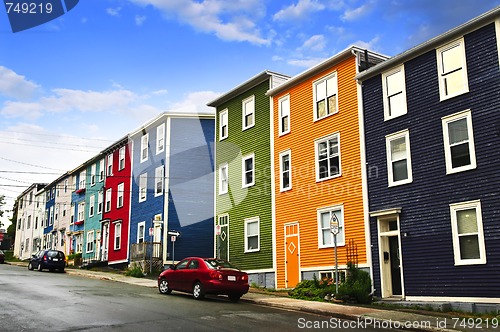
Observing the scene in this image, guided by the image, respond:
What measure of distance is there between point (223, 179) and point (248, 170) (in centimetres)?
241

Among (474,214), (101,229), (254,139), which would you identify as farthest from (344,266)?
(101,229)

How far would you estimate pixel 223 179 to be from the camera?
29547 millimetres

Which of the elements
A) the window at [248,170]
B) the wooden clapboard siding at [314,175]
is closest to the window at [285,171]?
the wooden clapboard siding at [314,175]

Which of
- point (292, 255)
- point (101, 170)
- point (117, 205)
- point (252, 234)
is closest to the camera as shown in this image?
point (292, 255)

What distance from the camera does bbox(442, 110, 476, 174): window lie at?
1694 cm

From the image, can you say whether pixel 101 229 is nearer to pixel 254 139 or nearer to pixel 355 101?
pixel 254 139

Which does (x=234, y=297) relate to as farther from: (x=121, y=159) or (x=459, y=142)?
(x=121, y=159)

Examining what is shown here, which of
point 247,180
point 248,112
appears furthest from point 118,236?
point 248,112

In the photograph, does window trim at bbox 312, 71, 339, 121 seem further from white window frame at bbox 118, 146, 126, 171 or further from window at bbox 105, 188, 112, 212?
window at bbox 105, 188, 112, 212

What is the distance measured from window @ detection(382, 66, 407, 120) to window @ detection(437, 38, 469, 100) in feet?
5.43

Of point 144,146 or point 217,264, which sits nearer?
point 217,264

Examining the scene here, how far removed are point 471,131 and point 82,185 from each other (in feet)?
133

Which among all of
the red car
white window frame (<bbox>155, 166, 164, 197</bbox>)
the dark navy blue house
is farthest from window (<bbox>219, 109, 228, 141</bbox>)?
the red car

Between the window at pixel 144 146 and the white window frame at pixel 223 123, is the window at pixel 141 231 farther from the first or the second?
the white window frame at pixel 223 123
